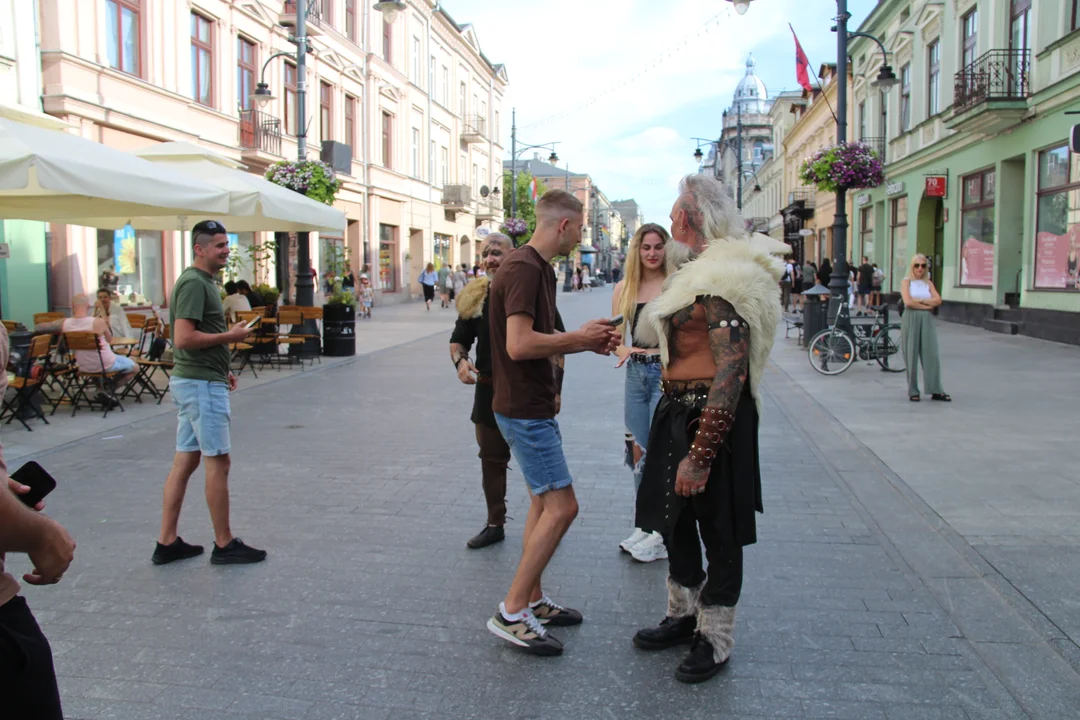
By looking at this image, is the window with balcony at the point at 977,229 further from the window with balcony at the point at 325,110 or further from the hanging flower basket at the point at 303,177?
the window with balcony at the point at 325,110

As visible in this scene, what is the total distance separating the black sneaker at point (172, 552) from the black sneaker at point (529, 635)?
1.96 m

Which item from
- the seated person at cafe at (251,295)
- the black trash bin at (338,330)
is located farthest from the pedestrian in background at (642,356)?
the black trash bin at (338,330)

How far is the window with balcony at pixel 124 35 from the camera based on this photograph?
16719 mm

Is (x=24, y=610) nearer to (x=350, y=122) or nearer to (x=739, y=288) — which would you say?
(x=739, y=288)


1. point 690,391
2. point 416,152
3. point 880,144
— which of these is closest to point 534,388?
point 690,391

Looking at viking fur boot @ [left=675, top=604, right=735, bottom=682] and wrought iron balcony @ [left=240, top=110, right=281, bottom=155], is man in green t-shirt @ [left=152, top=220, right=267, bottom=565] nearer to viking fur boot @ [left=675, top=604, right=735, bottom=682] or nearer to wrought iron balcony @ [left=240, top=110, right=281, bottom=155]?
viking fur boot @ [left=675, top=604, right=735, bottom=682]

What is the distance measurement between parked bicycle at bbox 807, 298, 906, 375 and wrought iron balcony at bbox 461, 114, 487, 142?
33.8 metres

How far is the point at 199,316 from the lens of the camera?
4.47m

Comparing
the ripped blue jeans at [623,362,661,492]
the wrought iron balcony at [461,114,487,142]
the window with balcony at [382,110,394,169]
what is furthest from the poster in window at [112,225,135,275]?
the wrought iron balcony at [461,114,487,142]

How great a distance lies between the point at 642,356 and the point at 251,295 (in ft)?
34.7

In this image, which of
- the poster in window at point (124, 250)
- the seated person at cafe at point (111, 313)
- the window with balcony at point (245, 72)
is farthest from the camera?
the window with balcony at point (245, 72)

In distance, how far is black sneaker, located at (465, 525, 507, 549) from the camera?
493 cm

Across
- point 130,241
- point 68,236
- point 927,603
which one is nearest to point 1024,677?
point 927,603

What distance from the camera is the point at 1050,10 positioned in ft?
54.1
